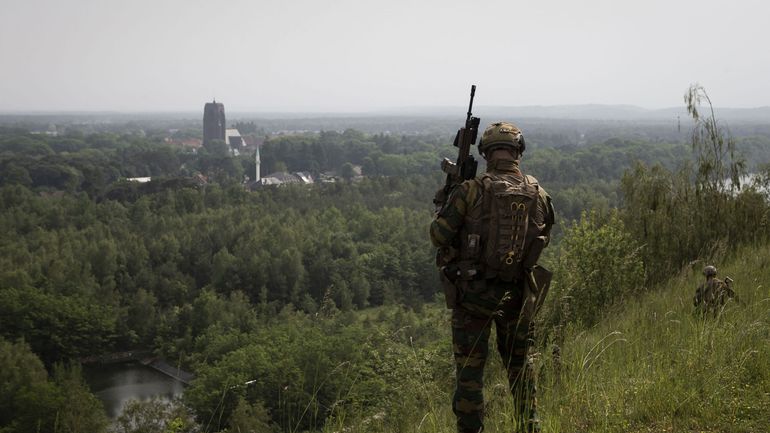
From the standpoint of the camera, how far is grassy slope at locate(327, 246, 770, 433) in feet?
10.8

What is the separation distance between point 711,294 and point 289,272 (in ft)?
139

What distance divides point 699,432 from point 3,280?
40.9 metres

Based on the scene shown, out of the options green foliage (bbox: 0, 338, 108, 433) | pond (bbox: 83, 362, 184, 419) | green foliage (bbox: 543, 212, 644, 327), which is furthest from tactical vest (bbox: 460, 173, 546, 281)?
pond (bbox: 83, 362, 184, 419)

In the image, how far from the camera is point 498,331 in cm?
369

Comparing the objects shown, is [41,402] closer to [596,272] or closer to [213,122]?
[596,272]

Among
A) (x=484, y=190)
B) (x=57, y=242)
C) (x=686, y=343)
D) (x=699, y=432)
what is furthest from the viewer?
(x=57, y=242)

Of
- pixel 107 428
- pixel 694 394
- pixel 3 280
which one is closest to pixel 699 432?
pixel 694 394

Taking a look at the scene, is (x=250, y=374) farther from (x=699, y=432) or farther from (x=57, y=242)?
(x=57, y=242)

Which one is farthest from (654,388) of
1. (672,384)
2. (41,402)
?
(41,402)

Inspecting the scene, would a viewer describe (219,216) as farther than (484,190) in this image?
Yes

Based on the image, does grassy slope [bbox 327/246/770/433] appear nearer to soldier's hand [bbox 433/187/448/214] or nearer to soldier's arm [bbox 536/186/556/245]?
soldier's arm [bbox 536/186/556/245]

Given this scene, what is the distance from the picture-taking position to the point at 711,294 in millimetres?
5336

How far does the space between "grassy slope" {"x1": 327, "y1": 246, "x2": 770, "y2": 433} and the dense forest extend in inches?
8.7

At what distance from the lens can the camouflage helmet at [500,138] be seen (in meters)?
3.67
